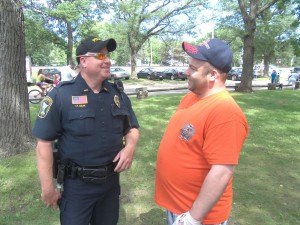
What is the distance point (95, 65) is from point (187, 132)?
929 millimetres

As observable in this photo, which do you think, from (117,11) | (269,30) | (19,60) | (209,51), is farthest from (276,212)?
(269,30)

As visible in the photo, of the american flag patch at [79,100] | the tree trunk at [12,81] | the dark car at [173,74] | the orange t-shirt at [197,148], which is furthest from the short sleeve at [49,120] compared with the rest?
the dark car at [173,74]

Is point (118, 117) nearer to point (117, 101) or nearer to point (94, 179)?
point (117, 101)

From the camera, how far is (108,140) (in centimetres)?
269

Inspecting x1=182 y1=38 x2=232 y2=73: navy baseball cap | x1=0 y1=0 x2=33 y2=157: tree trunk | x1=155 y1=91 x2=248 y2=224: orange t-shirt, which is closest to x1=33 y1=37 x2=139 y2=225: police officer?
x1=155 y1=91 x2=248 y2=224: orange t-shirt

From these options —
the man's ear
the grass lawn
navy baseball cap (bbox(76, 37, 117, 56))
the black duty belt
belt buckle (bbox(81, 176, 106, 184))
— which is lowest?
the grass lawn

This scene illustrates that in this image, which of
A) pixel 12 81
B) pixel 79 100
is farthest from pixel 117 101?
pixel 12 81

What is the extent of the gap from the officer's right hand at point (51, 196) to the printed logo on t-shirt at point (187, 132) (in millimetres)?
1088

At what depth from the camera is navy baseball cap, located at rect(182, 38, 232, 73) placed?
7.20 feet

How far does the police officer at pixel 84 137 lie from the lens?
257 centimetres

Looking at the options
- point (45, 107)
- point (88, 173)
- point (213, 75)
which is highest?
point (213, 75)

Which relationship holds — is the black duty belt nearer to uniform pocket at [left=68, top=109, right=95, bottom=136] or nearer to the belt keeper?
the belt keeper

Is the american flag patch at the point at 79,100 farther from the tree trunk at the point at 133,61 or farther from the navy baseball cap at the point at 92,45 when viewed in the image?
the tree trunk at the point at 133,61

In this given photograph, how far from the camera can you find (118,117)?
9.20ft
